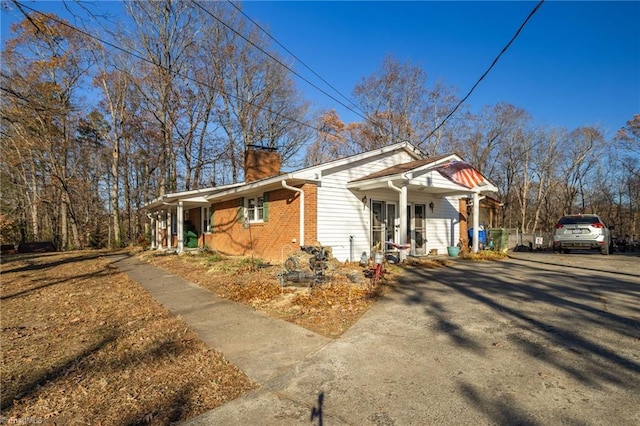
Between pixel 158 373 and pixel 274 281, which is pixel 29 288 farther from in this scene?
pixel 158 373

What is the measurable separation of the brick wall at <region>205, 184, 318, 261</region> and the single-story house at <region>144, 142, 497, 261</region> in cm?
3

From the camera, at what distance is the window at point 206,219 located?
55.9 feet

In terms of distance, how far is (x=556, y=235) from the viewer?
13352mm

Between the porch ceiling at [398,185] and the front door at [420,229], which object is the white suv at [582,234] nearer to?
the porch ceiling at [398,185]

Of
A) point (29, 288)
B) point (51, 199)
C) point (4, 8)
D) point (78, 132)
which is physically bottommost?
point (29, 288)

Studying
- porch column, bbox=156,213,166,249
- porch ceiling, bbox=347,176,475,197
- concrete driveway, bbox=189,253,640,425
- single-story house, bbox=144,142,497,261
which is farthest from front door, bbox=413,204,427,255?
porch column, bbox=156,213,166,249

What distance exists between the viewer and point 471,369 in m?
3.32

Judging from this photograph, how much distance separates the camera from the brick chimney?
14.9 m

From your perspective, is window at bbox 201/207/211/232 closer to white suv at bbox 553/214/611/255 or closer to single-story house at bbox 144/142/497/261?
single-story house at bbox 144/142/497/261

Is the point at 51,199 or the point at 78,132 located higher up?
the point at 78,132

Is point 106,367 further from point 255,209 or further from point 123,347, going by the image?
point 255,209

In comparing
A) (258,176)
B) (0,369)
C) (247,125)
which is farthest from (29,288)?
(247,125)

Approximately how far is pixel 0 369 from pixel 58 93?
954 inches

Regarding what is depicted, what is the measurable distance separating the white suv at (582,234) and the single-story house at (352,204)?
340 centimetres
